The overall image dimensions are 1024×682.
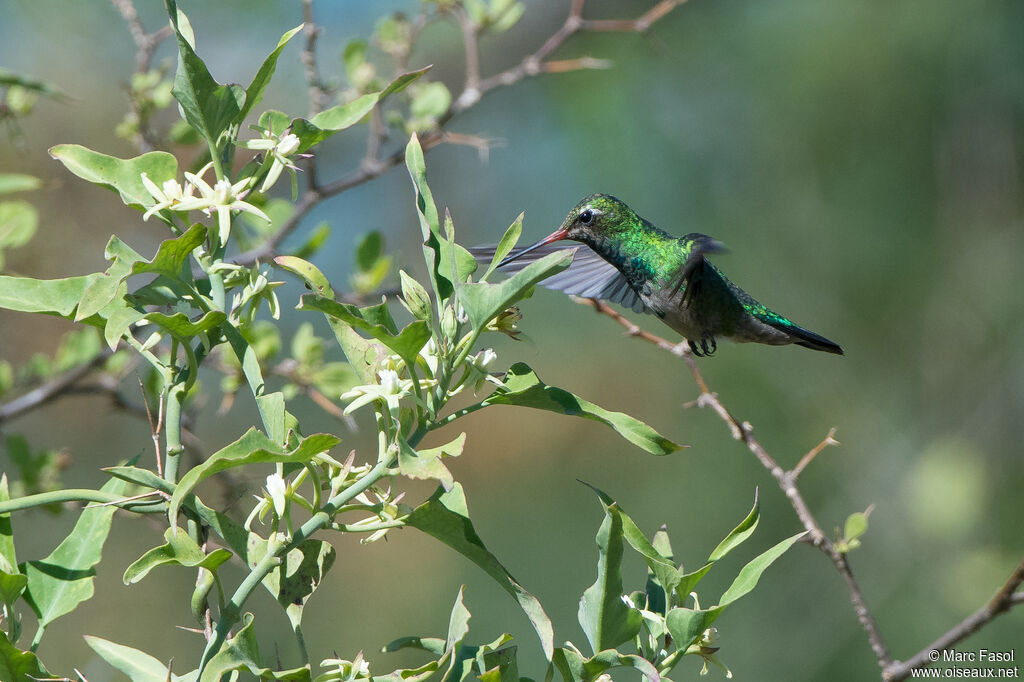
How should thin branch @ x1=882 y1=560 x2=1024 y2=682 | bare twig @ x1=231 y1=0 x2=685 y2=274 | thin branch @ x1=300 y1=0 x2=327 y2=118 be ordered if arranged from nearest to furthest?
thin branch @ x1=882 y1=560 x2=1024 y2=682
thin branch @ x1=300 y1=0 x2=327 y2=118
bare twig @ x1=231 y1=0 x2=685 y2=274

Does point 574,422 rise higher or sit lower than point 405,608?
higher

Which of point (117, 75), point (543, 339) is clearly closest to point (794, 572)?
point (543, 339)

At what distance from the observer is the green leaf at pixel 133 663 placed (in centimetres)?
61

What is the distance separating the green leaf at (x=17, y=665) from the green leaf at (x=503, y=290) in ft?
1.15

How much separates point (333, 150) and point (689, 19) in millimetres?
2135

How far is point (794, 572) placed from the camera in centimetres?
344

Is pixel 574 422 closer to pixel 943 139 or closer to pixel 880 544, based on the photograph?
pixel 880 544

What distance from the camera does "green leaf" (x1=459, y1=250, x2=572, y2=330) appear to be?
1.66 ft

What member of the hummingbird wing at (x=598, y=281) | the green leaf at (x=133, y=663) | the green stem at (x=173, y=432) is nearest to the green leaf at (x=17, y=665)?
the green leaf at (x=133, y=663)

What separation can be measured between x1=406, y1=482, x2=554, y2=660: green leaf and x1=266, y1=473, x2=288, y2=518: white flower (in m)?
0.08

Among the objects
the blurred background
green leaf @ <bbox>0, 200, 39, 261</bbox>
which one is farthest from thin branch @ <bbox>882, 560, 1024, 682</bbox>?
the blurred background

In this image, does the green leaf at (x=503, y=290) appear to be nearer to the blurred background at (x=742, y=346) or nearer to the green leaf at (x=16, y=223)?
the green leaf at (x=16, y=223)

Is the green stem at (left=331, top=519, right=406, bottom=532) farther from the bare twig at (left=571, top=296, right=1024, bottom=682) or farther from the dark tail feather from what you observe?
the dark tail feather

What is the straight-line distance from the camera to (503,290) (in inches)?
21.2
